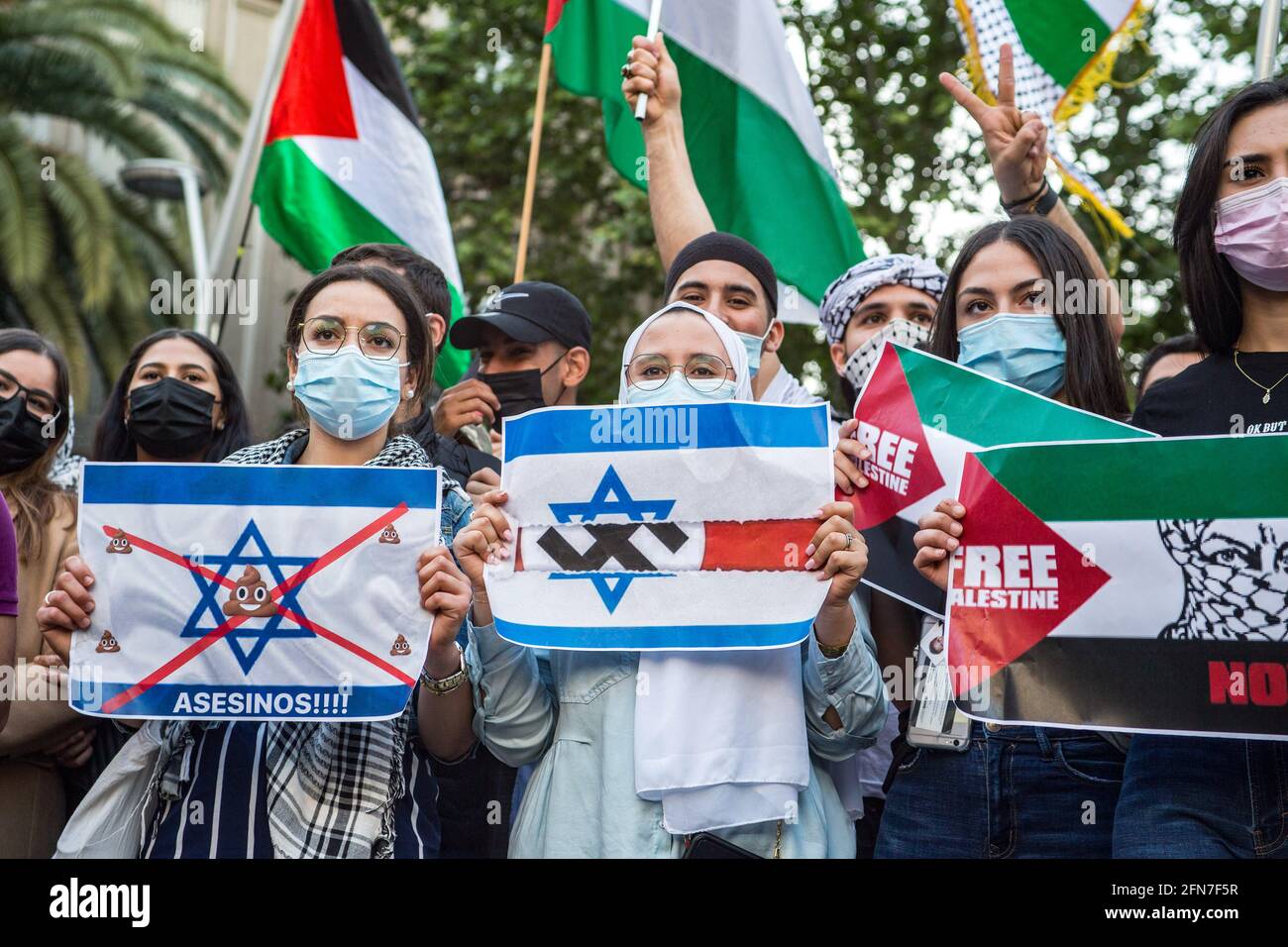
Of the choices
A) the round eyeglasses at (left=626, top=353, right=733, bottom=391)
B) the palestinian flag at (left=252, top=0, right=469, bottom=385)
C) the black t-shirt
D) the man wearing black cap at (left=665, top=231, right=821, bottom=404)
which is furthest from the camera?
the palestinian flag at (left=252, top=0, right=469, bottom=385)

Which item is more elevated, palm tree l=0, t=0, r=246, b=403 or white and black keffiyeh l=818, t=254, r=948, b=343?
palm tree l=0, t=0, r=246, b=403

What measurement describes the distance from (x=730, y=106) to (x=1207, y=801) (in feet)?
14.8

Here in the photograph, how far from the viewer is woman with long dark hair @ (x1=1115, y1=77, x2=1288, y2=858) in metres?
3.14

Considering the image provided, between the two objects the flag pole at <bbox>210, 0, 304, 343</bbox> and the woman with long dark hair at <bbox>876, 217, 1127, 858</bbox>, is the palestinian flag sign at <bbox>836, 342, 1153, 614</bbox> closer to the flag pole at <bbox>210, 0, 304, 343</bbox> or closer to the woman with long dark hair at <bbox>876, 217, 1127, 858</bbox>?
the woman with long dark hair at <bbox>876, 217, 1127, 858</bbox>

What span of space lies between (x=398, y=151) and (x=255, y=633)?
4.48 meters

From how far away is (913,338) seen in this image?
4992mm

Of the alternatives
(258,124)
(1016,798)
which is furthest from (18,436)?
(258,124)

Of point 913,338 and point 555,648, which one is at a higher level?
point 913,338

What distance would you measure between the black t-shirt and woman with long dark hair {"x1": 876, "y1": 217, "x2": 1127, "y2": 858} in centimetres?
41

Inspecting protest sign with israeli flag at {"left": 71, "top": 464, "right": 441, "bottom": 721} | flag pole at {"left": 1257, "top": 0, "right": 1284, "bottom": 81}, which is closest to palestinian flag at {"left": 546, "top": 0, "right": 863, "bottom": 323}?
flag pole at {"left": 1257, "top": 0, "right": 1284, "bottom": 81}

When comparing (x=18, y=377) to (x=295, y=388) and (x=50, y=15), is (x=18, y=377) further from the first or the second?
(x=50, y=15)
